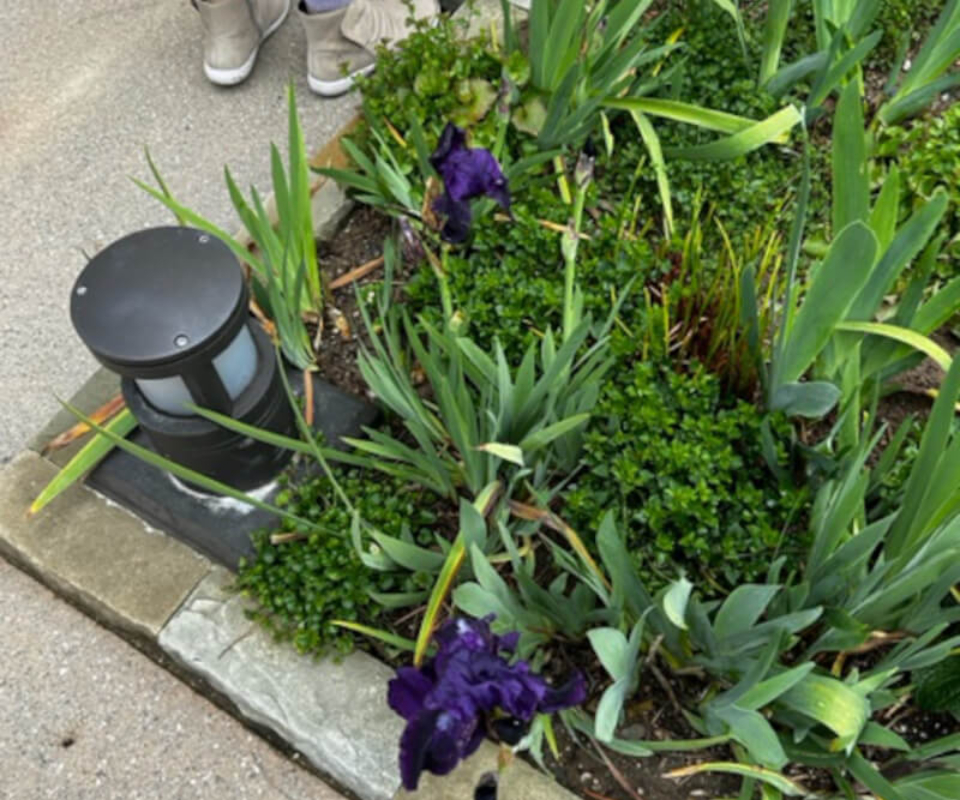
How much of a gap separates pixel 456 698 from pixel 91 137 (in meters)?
2.12

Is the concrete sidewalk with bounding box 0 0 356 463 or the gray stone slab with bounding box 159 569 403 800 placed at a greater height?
the concrete sidewalk with bounding box 0 0 356 463

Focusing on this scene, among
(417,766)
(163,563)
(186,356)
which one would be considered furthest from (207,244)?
(417,766)

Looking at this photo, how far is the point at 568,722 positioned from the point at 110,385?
121 centimetres

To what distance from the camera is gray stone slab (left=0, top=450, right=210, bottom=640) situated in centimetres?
180

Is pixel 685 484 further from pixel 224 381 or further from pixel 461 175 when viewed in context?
pixel 224 381

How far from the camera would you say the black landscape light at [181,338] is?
A: 1.44 metres

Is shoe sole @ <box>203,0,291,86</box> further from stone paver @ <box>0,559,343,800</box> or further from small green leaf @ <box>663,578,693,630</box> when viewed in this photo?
small green leaf @ <box>663,578,693,630</box>

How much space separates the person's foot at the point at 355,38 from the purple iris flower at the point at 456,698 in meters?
1.89

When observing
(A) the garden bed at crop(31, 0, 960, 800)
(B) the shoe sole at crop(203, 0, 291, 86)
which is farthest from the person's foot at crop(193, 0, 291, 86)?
(A) the garden bed at crop(31, 0, 960, 800)

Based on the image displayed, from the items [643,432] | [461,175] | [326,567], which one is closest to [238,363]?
[326,567]

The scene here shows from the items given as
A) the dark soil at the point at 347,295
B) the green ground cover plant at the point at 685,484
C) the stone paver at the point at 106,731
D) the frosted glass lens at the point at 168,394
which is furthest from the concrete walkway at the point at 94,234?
the green ground cover plant at the point at 685,484

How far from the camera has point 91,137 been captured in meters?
2.65

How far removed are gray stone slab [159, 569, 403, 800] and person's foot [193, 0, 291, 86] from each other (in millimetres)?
1584

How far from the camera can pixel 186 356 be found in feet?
4.73
